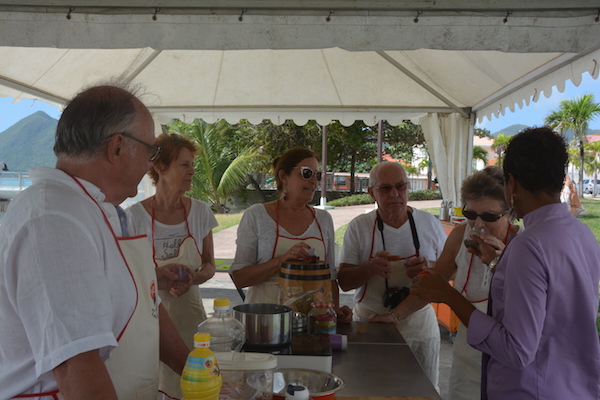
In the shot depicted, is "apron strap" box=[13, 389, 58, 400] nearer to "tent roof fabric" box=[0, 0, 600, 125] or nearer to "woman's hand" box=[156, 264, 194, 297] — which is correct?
A: "tent roof fabric" box=[0, 0, 600, 125]

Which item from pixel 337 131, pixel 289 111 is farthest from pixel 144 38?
pixel 337 131

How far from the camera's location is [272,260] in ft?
9.06

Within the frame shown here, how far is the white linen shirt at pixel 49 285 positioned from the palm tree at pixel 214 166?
17988 mm

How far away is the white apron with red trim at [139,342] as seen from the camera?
1.37 meters

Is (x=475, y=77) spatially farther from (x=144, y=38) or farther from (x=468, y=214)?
(x=144, y=38)

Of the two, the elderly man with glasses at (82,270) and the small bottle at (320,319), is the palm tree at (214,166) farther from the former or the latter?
the elderly man with glasses at (82,270)

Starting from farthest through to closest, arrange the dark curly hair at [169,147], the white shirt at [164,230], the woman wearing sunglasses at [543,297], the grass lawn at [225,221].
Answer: the grass lawn at [225,221], the dark curly hair at [169,147], the white shirt at [164,230], the woman wearing sunglasses at [543,297]

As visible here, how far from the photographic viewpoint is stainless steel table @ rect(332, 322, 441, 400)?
177 centimetres

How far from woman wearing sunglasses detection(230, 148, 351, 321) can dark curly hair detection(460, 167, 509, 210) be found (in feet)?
2.73

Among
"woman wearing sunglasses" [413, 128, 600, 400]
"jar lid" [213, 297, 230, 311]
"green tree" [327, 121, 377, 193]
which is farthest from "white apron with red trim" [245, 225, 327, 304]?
"green tree" [327, 121, 377, 193]

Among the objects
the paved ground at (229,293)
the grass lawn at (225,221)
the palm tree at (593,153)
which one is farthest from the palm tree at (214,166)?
the palm tree at (593,153)

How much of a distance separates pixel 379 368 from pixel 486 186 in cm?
109

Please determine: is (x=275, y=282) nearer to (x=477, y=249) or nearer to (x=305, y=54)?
(x=477, y=249)

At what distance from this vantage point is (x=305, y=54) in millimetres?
5391
